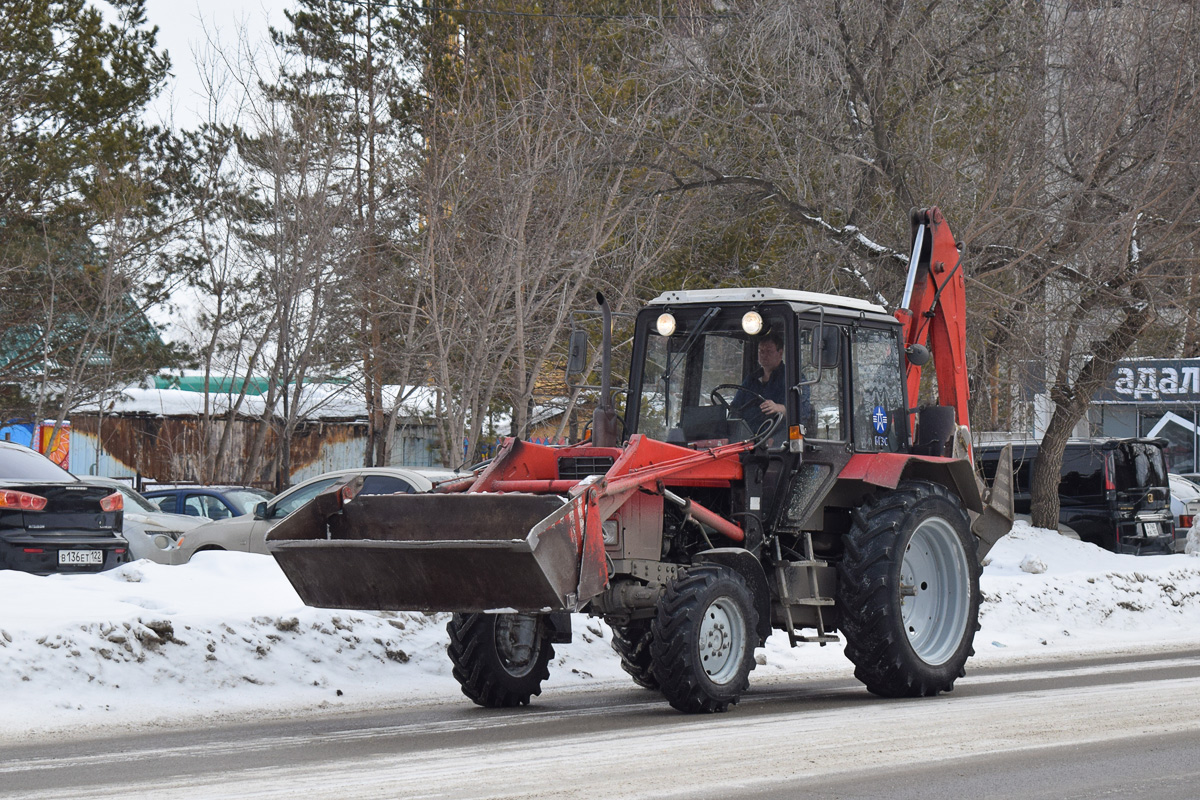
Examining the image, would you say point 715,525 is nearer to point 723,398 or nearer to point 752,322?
point 723,398

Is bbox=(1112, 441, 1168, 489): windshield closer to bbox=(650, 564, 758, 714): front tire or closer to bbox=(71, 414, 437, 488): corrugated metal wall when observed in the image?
bbox=(650, 564, 758, 714): front tire

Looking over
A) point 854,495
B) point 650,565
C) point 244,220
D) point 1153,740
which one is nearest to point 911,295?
point 854,495

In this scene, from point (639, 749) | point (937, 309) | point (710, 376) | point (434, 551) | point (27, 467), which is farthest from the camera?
point (27, 467)

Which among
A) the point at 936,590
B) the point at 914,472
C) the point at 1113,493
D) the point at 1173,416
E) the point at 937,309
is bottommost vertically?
the point at 936,590

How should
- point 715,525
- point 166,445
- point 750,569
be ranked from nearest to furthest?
1. point 750,569
2. point 715,525
3. point 166,445

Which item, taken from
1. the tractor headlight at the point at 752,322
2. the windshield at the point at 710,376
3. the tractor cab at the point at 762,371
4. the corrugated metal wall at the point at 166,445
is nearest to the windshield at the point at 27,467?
the tractor cab at the point at 762,371

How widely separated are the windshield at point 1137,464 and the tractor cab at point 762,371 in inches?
496

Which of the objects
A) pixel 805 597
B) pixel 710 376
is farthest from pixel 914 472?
pixel 710 376

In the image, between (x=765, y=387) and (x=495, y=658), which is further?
(x=765, y=387)

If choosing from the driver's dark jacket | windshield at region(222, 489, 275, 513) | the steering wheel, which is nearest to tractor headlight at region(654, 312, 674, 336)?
the steering wheel

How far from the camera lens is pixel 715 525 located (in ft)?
30.9

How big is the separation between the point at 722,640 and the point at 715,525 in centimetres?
86

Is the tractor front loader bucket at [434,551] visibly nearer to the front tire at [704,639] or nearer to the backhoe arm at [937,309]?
the front tire at [704,639]

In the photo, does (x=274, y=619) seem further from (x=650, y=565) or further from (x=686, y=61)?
(x=686, y=61)
